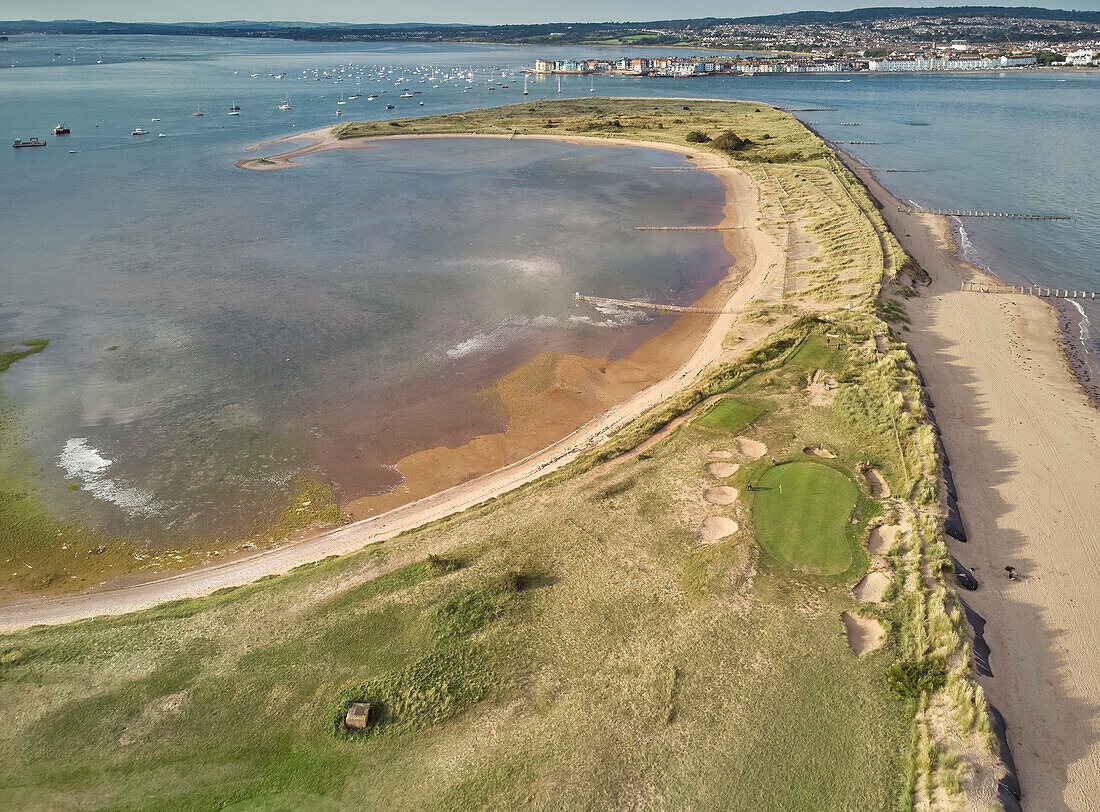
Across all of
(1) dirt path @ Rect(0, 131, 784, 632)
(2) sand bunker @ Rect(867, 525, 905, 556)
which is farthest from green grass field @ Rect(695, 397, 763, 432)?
(2) sand bunker @ Rect(867, 525, 905, 556)

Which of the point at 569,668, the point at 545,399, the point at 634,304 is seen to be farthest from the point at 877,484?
the point at 634,304

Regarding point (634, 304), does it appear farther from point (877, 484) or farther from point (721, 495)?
point (877, 484)

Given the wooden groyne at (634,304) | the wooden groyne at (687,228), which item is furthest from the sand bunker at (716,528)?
the wooden groyne at (687,228)

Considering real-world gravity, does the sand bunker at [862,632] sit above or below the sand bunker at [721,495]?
below

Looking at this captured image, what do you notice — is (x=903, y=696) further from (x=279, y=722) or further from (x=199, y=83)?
(x=199, y=83)

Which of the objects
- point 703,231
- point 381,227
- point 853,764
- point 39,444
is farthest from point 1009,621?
point 381,227

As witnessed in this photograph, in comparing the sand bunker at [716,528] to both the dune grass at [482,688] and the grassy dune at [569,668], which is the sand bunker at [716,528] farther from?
the dune grass at [482,688]

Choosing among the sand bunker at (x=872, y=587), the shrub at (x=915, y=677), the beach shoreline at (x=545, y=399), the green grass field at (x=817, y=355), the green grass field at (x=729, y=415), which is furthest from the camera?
the green grass field at (x=817, y=355)
